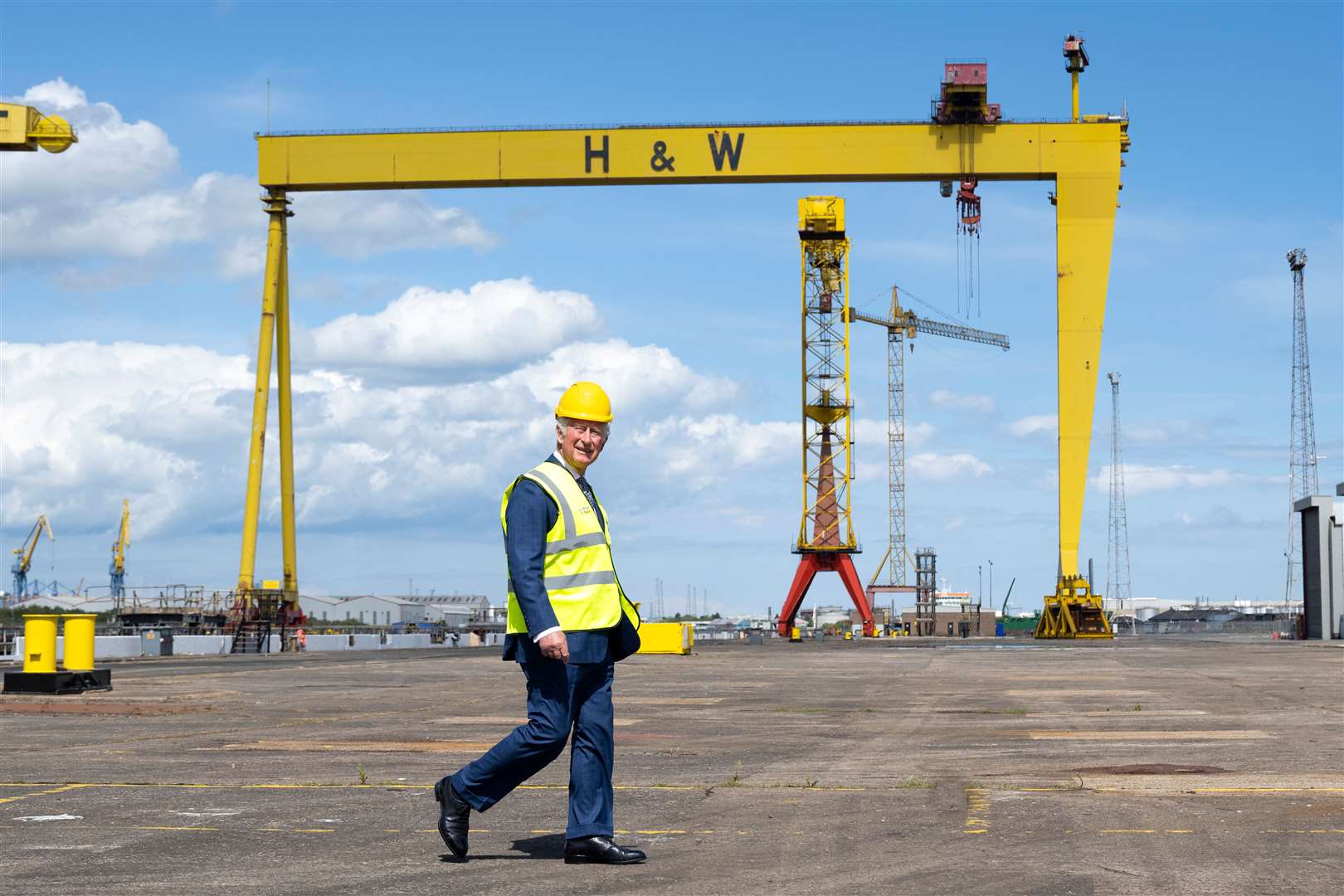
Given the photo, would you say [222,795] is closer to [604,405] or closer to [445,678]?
[604,405]

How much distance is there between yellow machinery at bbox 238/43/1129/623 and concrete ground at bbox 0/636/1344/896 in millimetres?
30789

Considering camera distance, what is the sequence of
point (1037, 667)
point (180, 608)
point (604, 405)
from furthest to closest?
point (180, 608) < point (1037, 667) < point (604, 405)

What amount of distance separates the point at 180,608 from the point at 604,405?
2422 inches

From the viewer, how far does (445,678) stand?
2223 cm

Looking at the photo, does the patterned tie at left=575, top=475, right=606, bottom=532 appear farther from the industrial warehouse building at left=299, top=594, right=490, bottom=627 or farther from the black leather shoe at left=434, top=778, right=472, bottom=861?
the industrial warehouse building at left=299, top=594, right=490, bottom=627

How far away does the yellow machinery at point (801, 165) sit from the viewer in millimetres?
45094

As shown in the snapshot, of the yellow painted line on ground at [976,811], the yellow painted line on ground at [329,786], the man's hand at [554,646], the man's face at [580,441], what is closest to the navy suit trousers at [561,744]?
the man's hand at [554,646]

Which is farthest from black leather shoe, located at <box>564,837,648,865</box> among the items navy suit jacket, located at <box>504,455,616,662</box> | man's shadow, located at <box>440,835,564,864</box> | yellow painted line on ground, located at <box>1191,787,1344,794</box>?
yellow painted line on ground, located at <box>1191,787,1344,794</box>

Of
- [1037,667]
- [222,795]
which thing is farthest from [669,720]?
[1037,667]

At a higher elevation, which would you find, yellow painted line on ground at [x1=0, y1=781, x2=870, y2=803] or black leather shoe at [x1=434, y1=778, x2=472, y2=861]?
black leather shoe at [x1=434, y1=778, x2=472, y2=861]

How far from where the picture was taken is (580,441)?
231 inches

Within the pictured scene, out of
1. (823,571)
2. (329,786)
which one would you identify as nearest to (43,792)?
(329,786)

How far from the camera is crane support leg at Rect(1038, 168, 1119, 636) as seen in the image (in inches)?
1800

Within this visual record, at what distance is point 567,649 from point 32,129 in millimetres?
39888
